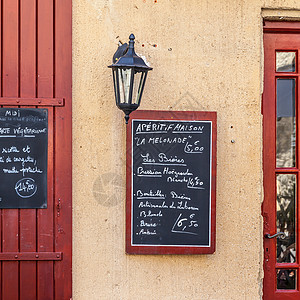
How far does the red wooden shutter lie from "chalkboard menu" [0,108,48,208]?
55 millimetres

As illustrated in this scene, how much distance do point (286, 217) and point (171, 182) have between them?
1.12 meters

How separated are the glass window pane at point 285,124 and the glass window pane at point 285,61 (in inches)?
3.9

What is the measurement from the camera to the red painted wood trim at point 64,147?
362cm

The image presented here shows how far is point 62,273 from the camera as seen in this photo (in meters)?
3.62

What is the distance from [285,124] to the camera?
387cm

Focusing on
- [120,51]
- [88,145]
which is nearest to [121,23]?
[120,51]

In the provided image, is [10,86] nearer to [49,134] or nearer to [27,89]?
[27,89]

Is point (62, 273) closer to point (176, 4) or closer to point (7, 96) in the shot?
point (7, 96)

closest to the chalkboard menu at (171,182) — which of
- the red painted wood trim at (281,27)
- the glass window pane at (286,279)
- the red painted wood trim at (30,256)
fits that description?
the red painted wood trim at (30,256)

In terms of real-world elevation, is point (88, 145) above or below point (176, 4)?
below

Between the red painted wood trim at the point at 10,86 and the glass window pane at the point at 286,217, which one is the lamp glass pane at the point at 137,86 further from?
the glass window pane at the point at 286,217

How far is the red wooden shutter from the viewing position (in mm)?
3604

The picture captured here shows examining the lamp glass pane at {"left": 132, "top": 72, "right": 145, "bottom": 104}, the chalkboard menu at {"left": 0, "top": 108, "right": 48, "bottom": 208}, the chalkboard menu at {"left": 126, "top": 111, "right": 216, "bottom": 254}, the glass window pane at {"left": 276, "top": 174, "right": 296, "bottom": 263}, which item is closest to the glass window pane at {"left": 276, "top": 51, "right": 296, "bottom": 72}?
the chalkboard menu at {"left": 126, "top": 111, "right": 216, "bottom": 254}

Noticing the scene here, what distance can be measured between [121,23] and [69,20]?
443mm
